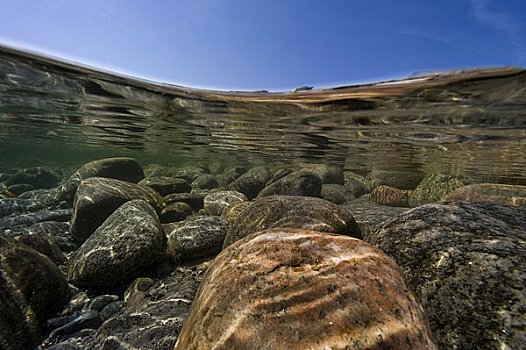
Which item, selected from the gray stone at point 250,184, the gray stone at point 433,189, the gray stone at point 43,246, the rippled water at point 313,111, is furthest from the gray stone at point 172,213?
the gray stone at point 433,189

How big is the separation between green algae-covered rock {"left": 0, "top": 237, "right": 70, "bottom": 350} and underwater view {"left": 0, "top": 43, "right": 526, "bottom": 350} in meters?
0.03

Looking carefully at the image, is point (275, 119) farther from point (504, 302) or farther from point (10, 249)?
point (504, 302)

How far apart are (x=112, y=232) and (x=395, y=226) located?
5.77 m

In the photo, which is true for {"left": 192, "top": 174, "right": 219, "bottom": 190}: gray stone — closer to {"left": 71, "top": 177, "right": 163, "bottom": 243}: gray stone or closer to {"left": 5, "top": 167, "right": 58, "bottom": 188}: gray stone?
{"left": 71, "top": 177, "right": 163, "bottom": 243}: gray stone

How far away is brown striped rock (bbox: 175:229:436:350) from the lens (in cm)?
217

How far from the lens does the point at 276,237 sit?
3.08 m

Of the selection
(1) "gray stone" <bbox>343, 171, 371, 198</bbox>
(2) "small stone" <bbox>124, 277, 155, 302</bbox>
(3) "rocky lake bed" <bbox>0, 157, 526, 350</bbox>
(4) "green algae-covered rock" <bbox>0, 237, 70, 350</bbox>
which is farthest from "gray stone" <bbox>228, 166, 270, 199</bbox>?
(4) "green algae-covered rock" <bbox>0, 237, 70, 350</bbox>

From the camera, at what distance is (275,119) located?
1103 cm

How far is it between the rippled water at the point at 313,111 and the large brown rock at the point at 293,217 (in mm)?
3441

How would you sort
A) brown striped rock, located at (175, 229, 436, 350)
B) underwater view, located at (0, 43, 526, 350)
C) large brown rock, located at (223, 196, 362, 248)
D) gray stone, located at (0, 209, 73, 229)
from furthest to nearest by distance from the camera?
gray stone, located at (0, 209, 73, 229), large brown rock, located at (223, 196, 362, 248), underwater view, located at (0, 43, 526, 350), brown striped rock, located at (175, 229, 436, 350)

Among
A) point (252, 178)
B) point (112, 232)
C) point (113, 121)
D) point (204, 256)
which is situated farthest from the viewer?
point (252, 178)

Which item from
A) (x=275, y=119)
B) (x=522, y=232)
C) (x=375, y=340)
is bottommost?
(x=375, y=340)

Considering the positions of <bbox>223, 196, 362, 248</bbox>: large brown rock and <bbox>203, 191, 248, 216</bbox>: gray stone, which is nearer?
<bbox>223, 196, 362, 248</bbox>: large brown rock

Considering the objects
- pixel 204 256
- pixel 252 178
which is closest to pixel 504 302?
pixel 204 256
